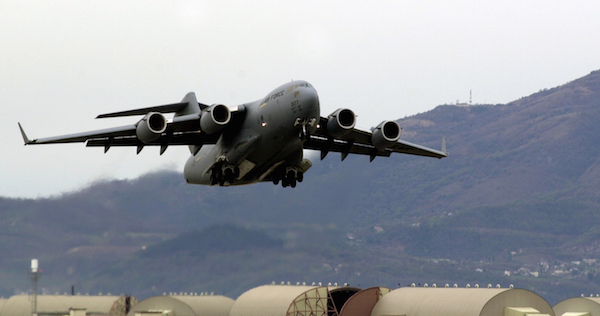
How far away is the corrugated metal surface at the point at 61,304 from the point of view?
6869 cm

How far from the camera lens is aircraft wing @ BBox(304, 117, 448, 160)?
3422 cm

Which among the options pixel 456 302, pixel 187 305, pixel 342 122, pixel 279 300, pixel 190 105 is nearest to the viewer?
pixel 342 122

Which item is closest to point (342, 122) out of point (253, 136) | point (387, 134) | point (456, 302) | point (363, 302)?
point (387, 134)

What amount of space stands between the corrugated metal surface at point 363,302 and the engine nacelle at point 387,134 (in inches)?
664

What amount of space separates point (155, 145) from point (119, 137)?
1.43 metres

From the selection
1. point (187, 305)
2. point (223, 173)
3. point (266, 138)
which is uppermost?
point (266, 138)

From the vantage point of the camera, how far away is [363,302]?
161 feet

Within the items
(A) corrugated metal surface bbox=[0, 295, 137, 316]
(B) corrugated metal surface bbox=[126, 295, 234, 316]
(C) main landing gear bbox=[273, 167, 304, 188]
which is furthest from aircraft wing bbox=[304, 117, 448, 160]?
(A) corrugated metal surface bbox=[0, 295, 137, 316]

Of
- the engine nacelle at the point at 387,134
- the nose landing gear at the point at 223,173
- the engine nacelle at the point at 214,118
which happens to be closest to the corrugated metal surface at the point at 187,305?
the nose landing gear at the point at 223,173

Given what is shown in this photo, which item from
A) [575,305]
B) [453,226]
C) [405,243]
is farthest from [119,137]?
[453,226]

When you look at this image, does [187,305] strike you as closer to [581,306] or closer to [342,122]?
[581,306]

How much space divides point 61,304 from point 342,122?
4336 centimetres

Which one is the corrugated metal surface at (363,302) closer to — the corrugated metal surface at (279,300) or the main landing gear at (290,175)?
the corrugated metal surface at (279,300)

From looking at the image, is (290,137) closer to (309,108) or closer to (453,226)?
(309,108)
